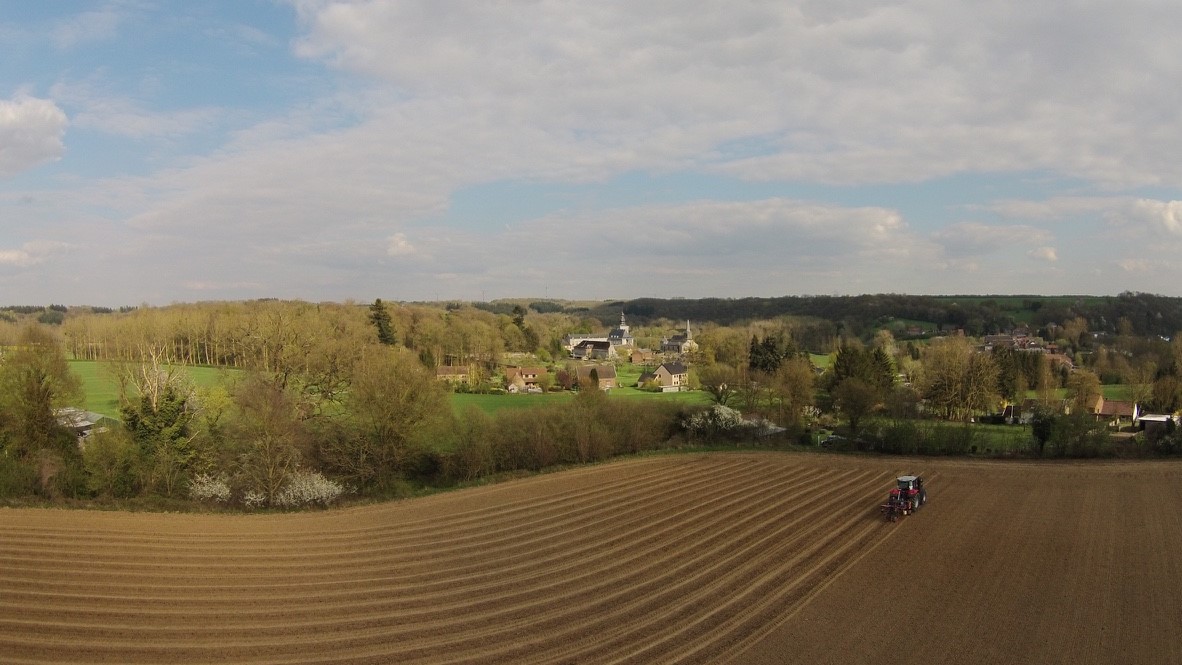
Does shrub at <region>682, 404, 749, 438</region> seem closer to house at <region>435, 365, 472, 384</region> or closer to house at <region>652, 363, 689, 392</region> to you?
house at <region>435, 365, 472, 384</region>

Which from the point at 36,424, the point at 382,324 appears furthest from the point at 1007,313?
the point at 36,424

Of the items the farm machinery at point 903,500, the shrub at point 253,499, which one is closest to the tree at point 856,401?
the farm machinery at point 903,500

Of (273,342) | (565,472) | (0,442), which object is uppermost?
(273,342)

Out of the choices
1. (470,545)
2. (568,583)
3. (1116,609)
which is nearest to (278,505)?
(470,545)

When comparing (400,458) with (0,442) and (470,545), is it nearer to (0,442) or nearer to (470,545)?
(470,545)

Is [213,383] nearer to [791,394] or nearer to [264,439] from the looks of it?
[264,439]

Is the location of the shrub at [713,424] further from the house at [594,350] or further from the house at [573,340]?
the house at [573,340]
